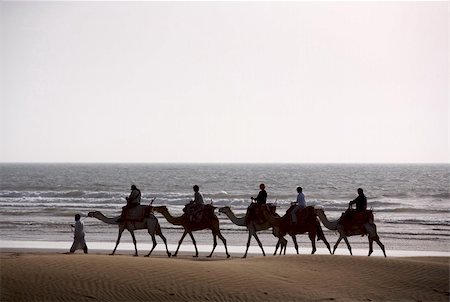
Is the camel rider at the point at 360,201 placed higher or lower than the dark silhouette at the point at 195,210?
higher

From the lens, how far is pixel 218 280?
15969 mm

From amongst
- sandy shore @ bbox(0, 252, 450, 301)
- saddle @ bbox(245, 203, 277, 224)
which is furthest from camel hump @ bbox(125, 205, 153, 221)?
sandy shore @ bbox(0, 252, 450, 301)

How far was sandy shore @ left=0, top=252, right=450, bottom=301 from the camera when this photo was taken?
48.6 ft

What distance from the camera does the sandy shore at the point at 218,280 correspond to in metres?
14.8

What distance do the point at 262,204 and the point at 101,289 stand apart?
8.11 metres

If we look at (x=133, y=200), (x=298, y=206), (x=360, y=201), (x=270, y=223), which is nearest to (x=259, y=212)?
(x=270, y=223)

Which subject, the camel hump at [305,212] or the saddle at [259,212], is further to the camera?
the saddle at [259,212]

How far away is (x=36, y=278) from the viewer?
1528cm

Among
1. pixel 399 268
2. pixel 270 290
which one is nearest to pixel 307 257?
pixel 399 268

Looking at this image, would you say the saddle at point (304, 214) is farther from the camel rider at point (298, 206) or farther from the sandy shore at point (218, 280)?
the sandy shore at point (218, 280)

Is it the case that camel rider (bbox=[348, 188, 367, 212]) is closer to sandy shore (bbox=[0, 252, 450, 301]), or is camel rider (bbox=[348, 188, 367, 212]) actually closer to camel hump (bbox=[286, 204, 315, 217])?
camel hump (bbox=[286, 204, 315, 217])

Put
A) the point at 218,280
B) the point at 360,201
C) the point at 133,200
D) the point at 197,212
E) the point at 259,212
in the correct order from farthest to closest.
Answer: the point at 259,212 < the point at 197,212 < the point at 360,201 < the point at 133,200 < the point at 218,280

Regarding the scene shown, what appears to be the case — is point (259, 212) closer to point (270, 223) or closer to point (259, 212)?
point (259, 212)

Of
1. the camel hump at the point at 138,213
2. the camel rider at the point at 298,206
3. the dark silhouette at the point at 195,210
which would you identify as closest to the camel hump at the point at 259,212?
the camel rider at the point at 298,206
